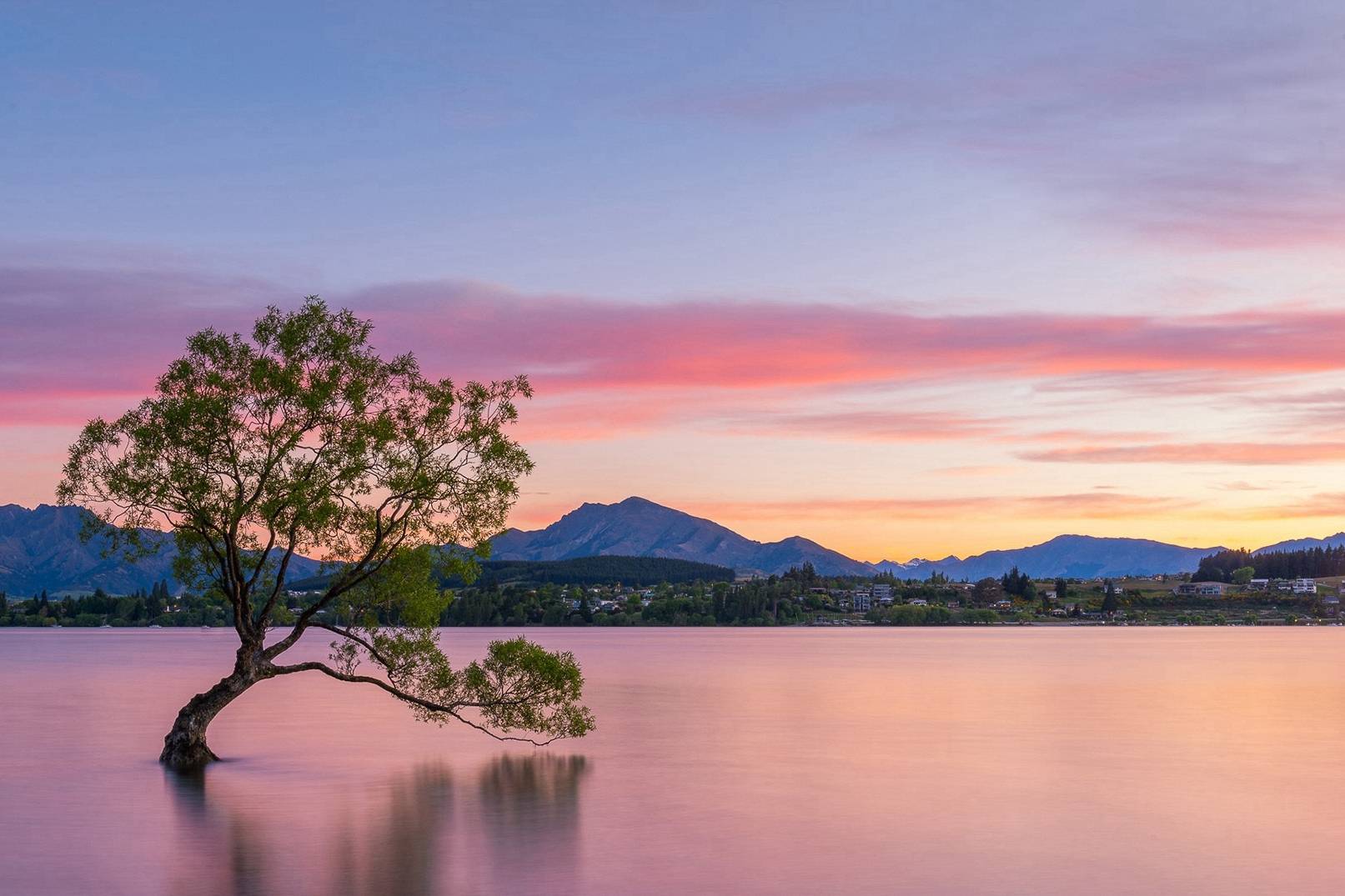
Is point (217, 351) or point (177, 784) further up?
point (217, 351)

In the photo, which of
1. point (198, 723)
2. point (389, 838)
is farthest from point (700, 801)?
point (198, 723)

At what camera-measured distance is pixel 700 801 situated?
136 feet

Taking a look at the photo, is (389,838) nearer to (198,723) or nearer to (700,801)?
(700,801)

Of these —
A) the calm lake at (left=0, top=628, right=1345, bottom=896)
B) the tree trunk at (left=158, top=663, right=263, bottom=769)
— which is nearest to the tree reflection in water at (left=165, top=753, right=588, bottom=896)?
the calm lake at (left=0, top=628, right=1345, bottom=896)

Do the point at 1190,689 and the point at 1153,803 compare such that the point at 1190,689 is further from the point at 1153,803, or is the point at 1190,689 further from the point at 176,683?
the point at 176,683

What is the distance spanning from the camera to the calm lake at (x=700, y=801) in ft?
98.4

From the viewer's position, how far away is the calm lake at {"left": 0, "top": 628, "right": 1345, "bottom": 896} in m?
Answer: 30.0

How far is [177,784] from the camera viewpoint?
43594 mm

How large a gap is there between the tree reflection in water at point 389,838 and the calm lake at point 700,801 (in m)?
0.13

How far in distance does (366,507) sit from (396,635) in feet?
13.1

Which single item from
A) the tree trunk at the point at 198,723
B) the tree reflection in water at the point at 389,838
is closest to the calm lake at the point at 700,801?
the tree reflection in water at the point at 389,838

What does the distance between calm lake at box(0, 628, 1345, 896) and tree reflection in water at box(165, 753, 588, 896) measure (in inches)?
5.0

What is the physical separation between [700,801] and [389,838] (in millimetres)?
10764

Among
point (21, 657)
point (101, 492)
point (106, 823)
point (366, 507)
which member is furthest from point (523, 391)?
point (21, 657)
